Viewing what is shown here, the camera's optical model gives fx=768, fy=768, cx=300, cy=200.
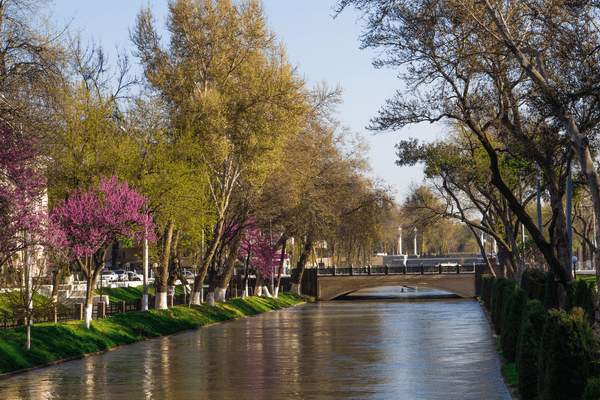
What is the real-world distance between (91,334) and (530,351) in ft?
56.4

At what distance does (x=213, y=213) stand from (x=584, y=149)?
24.4 meters

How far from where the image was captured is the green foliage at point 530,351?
46.0 ft

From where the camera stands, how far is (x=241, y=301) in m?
50.2

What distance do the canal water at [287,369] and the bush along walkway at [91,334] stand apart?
73 centimetres

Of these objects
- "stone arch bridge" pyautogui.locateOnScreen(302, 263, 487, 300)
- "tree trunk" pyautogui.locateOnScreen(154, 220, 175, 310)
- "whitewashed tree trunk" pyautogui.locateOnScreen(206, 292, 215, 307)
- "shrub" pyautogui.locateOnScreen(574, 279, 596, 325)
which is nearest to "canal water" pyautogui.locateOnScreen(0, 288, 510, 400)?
"tree trunk" pyautogui.locateOnScreen(154, 220, 175, 310)

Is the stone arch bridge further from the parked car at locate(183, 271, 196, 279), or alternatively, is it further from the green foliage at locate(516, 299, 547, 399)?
the green foliage at locate(516, 299, 547, 399)

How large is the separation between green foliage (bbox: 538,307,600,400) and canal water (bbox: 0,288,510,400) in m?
4.88

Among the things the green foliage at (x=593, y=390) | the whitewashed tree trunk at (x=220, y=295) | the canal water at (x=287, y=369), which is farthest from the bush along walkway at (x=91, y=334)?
the green foliage at (x=593, y=390)

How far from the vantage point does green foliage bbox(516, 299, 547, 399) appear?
46.0 feet

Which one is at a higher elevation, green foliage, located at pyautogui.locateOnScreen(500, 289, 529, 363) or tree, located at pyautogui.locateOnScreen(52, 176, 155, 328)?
tree, located at pyautogui.locateOnScreen(52, 176, 155, 328)

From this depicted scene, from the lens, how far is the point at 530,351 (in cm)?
1423

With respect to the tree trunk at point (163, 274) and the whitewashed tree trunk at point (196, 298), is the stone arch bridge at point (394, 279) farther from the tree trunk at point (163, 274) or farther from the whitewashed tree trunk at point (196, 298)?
the tree trunk at point (163, 274)

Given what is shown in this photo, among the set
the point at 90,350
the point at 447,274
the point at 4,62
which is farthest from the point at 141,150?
the point at 447,274

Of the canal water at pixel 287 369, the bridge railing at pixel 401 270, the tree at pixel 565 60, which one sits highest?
the tree at pixel 565 60
